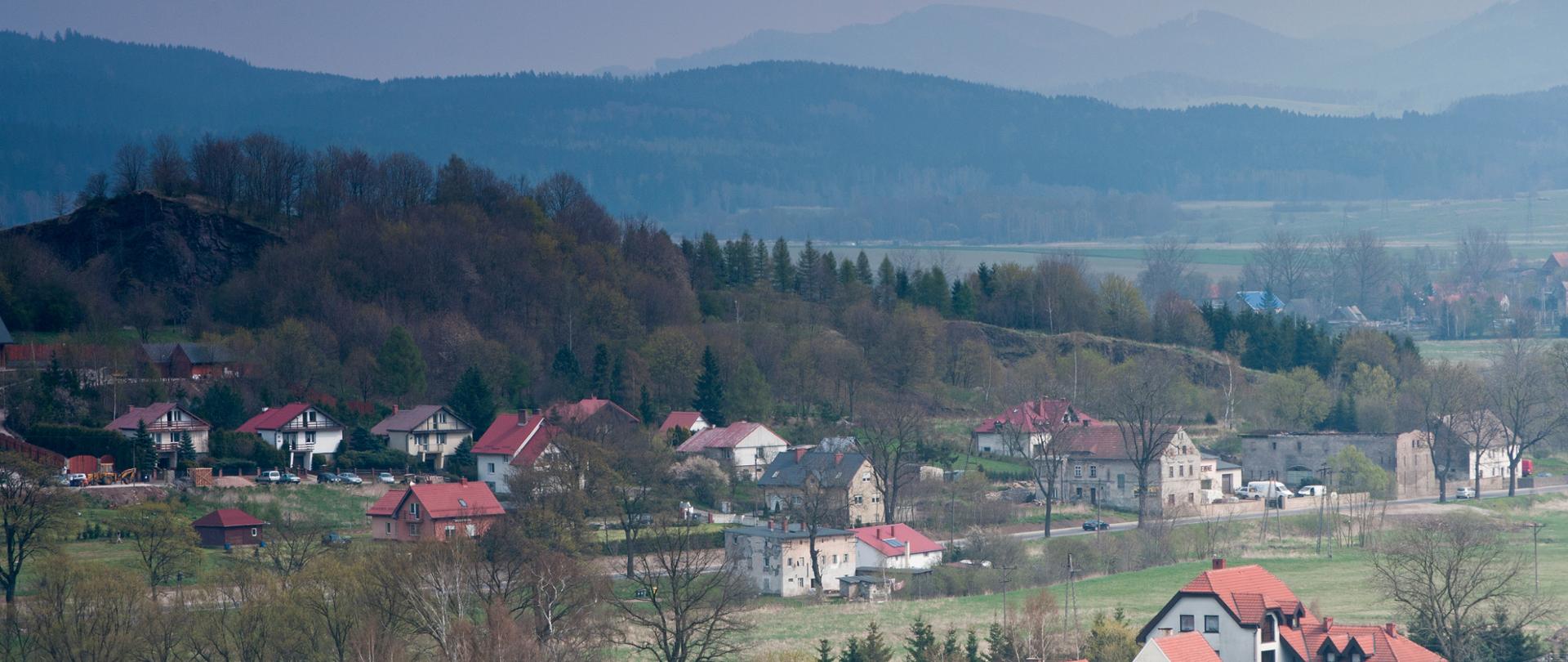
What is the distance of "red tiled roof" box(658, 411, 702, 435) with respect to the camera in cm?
7575

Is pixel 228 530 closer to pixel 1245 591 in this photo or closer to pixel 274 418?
pixel 274 418

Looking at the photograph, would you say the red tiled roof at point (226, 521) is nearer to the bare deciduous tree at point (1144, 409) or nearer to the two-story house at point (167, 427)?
the two-story house at point (167, 427)

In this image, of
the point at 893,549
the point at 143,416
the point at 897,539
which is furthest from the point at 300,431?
the point at 893,549

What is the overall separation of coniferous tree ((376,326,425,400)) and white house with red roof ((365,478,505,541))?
16914mm

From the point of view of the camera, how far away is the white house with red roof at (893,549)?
5775 centimetres

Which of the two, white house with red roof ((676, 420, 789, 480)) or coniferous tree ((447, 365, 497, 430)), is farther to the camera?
coniferous tree ((447, 365, 497, 430))

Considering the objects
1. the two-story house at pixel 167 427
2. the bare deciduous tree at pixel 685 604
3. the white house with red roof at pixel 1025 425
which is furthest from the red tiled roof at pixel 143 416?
the white house with red roof at pixel 1025 425

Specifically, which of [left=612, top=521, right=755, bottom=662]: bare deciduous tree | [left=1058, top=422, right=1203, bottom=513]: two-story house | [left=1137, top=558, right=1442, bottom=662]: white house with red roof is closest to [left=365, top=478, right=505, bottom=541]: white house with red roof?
[left=612, top=521, right=755, bottom=662]: bare deciduous tree

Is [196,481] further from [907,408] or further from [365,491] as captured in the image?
[907,408]

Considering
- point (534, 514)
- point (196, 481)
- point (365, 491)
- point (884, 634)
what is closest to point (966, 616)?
point (884, 634)

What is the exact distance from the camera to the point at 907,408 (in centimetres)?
8012

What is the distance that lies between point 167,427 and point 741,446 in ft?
68.9

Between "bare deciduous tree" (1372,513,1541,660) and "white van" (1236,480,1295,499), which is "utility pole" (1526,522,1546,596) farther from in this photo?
"white van" (1236,480,1295,499)

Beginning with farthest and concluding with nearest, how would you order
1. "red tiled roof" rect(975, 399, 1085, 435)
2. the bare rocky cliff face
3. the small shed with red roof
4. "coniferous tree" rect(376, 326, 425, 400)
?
1. the bare rocky cliff face
2. "red tiled roof" rect(975, 399, 1085, 435)
3. "coniferous tree" rect(376, 326, 425, 400)
4. the small shed with red roof
